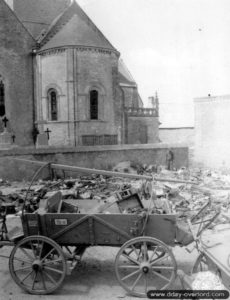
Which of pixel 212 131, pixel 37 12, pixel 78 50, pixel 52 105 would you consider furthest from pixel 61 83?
pixel 212 131

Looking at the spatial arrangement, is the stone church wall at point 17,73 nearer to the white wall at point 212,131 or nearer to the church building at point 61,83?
the church building at point 61,83

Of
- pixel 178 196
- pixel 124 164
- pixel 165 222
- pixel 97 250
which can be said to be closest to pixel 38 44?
pixel 124 164

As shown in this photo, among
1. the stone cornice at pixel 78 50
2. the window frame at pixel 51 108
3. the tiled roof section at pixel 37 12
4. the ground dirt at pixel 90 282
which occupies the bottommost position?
the ground dirt at pixel 90 282

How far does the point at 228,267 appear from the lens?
4.99 m

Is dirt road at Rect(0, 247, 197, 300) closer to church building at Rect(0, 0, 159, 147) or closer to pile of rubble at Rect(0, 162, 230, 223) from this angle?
pile of rubble at Rect(0, 162, 230, 223)

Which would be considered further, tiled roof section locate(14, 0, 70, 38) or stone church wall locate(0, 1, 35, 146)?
tiled roof section locate(14, 0, 70, 38)

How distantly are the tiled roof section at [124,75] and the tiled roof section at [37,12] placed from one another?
11319 mm

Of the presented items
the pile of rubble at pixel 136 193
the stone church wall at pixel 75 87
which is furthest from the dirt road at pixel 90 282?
the stone church wall at pixel 75 87

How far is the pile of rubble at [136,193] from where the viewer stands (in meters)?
6.57

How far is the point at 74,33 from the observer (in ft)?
76.0

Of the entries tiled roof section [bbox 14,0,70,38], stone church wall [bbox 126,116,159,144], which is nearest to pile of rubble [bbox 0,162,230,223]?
stone church wall [bbox 126,116,159,144]

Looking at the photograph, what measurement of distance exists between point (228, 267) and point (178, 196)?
24.0 feet

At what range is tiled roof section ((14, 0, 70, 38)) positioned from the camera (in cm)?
2831

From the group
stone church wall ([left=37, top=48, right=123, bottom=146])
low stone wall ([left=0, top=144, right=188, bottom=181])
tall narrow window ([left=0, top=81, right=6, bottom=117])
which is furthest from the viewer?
tall narrow window ([left=0, top=81, right=6, bottom=117])
